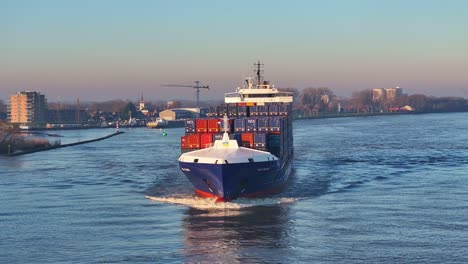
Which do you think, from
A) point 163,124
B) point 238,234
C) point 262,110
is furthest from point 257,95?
point 163,124

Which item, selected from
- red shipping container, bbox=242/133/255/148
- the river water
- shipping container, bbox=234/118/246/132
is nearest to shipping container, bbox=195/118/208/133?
shipping container, bbox=234/118/246/132

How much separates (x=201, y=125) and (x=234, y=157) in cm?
905

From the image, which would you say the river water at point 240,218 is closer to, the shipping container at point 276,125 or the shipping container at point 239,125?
the shipping container at point 276,125

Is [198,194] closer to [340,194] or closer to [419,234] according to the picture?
[340,194]

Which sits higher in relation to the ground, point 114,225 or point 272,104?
point 272,104

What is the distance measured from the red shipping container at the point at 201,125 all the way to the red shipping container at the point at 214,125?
0.32m

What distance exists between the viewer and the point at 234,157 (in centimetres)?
4081

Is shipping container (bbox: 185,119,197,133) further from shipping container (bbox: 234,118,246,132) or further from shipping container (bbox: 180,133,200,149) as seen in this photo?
shipping container (bbox: 234,118,246,132)

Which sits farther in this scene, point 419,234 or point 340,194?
point 340,194

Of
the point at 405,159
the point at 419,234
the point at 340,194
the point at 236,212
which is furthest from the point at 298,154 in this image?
the point at 419,234

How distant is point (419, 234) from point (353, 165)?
106ft

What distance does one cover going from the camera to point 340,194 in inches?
1806

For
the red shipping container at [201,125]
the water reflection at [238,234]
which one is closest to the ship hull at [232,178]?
the water reflection at [238,234]

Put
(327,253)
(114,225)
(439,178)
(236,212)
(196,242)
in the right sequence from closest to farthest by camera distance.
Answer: (327,253) → (196,242) → (114,225) → (236,212) → (439,178)
